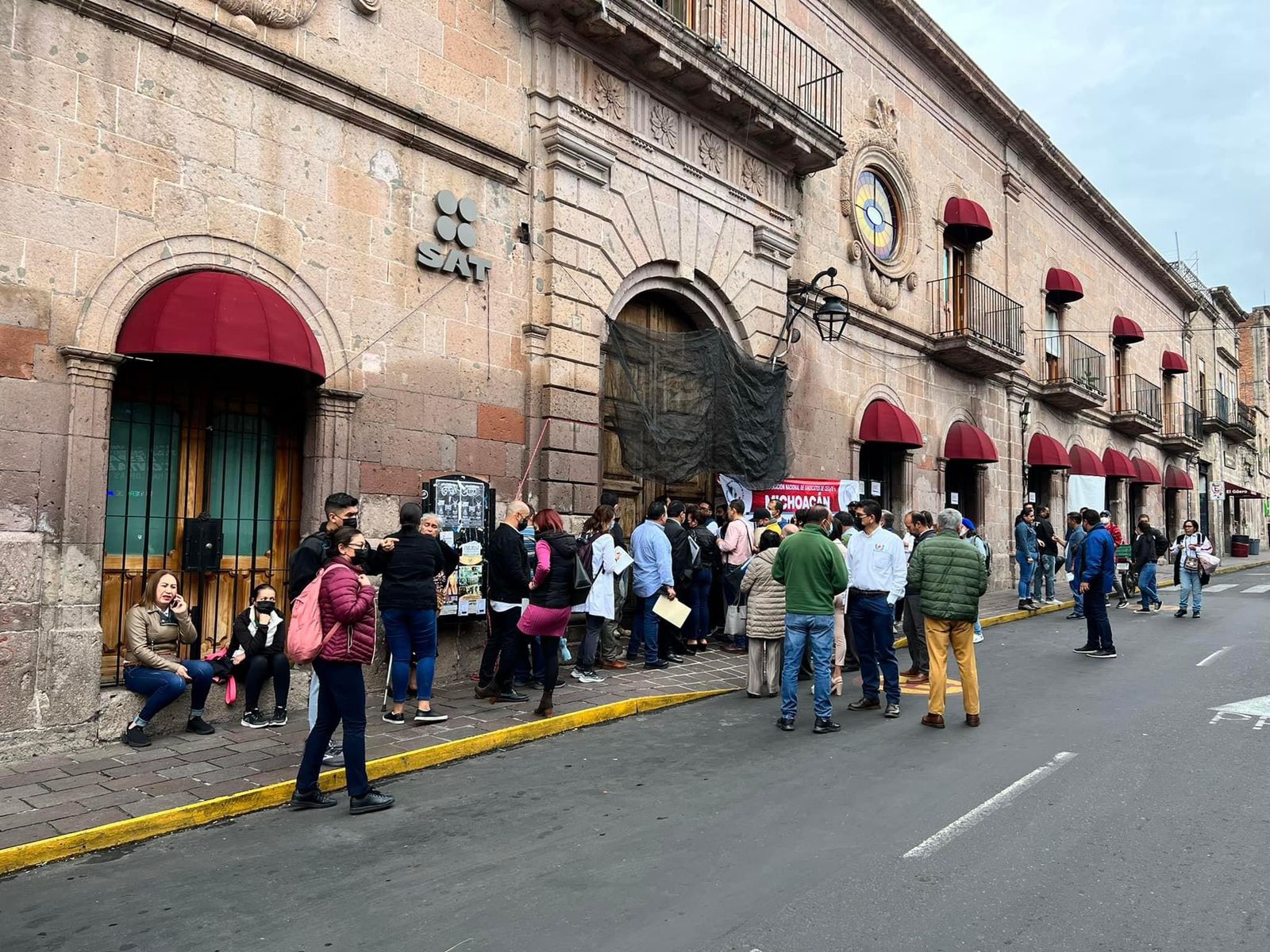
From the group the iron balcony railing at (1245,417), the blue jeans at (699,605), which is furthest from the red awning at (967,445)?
the iron balcony railing at (1245,417)

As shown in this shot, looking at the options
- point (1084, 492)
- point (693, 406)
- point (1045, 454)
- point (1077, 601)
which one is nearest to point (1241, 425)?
point (1084, 492)

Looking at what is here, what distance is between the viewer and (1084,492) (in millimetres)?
24203

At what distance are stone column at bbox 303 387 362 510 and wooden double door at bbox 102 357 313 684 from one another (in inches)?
8.4

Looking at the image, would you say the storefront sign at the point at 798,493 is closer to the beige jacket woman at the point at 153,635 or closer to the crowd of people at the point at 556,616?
the crowd of people at the point at 556,616

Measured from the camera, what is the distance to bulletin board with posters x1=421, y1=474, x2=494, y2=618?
29.3ft

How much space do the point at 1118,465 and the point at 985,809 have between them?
83.5 ft

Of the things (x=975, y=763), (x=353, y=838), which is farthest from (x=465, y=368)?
(x=975, y=763)

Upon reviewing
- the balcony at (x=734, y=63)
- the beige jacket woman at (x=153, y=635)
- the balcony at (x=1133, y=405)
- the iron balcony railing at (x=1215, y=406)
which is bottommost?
the beige jacket woman at (x=153, y=635)

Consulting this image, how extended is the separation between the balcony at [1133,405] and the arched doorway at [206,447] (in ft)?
86.9

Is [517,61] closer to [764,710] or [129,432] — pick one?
[129,432]

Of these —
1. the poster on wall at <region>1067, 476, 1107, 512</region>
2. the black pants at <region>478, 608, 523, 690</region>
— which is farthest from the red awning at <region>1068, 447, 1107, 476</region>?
the black pants at <region>478, 608, 523, 690</region>

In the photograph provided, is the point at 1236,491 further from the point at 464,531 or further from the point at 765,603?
the point at 464,531

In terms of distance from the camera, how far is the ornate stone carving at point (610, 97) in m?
10.8

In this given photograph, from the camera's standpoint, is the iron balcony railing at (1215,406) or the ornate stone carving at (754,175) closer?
the ornate stone carving at (754,175)
